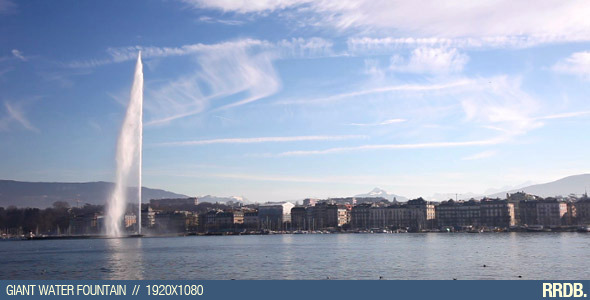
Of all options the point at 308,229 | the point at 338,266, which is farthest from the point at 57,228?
the point at 338,266

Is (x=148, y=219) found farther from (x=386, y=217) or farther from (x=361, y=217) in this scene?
(x=386, y=217)

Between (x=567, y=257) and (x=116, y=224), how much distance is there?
107 m

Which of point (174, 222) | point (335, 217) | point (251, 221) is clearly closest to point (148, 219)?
point (174, 222)

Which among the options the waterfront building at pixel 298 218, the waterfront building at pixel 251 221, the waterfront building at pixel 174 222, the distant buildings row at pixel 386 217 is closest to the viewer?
the distant buildings row at pixel 386 217

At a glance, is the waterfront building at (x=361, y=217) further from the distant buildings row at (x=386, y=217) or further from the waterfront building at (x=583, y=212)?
the waterfront building at (x=583, y=212)

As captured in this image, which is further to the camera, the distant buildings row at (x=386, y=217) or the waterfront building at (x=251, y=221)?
the waterfront building at (x=251, y=221)

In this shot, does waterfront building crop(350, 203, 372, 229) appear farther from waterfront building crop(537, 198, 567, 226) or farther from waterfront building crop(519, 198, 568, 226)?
waterfront building crop(537, 198, 567, 226)

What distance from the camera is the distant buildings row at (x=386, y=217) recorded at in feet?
508

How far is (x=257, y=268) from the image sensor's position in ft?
151

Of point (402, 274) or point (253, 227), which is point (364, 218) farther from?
point (402, 274)

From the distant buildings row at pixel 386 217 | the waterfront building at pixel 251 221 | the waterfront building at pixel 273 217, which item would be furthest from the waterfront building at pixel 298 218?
the waterfront building at pixel 251 221

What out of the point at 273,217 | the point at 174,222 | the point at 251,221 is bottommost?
the point at 251,221

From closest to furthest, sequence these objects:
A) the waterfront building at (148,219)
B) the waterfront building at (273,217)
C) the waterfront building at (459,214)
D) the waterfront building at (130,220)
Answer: the waterfront building at (459,214) → the waterfront building at (273,217) → the waterfront building at (148,219) → the waterfront building at (130,220)

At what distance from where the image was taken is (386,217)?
167125 millimetres
